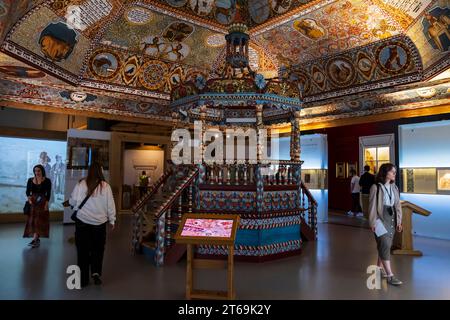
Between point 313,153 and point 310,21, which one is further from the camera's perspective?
point 313,153

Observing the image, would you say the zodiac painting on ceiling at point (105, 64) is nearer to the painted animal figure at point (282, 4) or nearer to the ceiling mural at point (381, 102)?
the painted animal figure at point (282, 4)

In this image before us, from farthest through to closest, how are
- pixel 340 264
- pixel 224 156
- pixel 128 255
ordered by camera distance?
pixel 224 156, pixel 128 255, pixel 340 264

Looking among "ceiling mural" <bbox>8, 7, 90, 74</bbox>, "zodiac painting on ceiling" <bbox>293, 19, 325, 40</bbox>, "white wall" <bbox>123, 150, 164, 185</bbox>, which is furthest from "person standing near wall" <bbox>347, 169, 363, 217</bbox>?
"ceiling mural" <bbox>8, 7, 90, 74</bbox>

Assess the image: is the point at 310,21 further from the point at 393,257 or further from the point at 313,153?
the point at 393,257

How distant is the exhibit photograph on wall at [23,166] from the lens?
10.0m

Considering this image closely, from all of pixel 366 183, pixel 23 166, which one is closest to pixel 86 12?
pixel 23 166

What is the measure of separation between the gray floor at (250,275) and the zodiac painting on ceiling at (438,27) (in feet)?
14.4

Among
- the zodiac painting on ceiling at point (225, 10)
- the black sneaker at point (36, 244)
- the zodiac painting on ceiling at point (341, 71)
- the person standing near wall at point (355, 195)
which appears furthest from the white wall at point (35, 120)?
the person standing near wall at point (355, 195)

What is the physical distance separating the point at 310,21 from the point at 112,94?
618 cm

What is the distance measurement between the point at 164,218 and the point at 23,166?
6586mm

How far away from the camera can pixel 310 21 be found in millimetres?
9562

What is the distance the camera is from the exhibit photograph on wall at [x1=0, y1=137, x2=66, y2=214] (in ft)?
33.0
